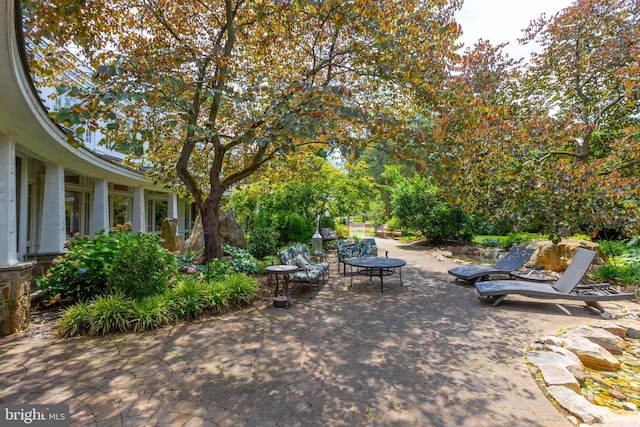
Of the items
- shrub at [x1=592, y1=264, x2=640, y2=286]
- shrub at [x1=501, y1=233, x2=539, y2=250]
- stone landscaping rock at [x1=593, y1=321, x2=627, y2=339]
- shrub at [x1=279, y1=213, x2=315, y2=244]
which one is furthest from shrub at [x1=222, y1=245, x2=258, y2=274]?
shrub at [x1=501, y1=233, x2=539, y2=250]

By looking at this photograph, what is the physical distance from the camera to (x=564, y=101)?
37.8ft

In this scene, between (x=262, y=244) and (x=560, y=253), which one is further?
(x=262, y=244)

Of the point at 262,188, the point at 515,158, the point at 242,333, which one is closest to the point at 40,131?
the point at 242,333

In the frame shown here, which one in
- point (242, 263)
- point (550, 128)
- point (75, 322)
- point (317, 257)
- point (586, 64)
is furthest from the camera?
point (317, 257)

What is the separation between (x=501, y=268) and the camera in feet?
26.1

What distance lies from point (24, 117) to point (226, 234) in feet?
21.2

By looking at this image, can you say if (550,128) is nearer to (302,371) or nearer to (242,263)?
(302,371)

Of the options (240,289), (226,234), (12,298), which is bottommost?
(240,289)

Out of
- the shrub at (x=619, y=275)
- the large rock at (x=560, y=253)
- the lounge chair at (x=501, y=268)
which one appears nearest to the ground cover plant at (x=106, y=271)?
the lounge chair at (x=501, y=268)

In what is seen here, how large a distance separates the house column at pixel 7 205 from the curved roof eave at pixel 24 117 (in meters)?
0.26

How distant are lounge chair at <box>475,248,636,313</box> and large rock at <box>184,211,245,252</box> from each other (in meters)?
7.45

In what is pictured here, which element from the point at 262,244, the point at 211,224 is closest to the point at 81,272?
the point at 211,224

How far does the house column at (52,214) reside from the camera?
7.15 meters

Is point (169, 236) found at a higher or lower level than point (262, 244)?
higher
